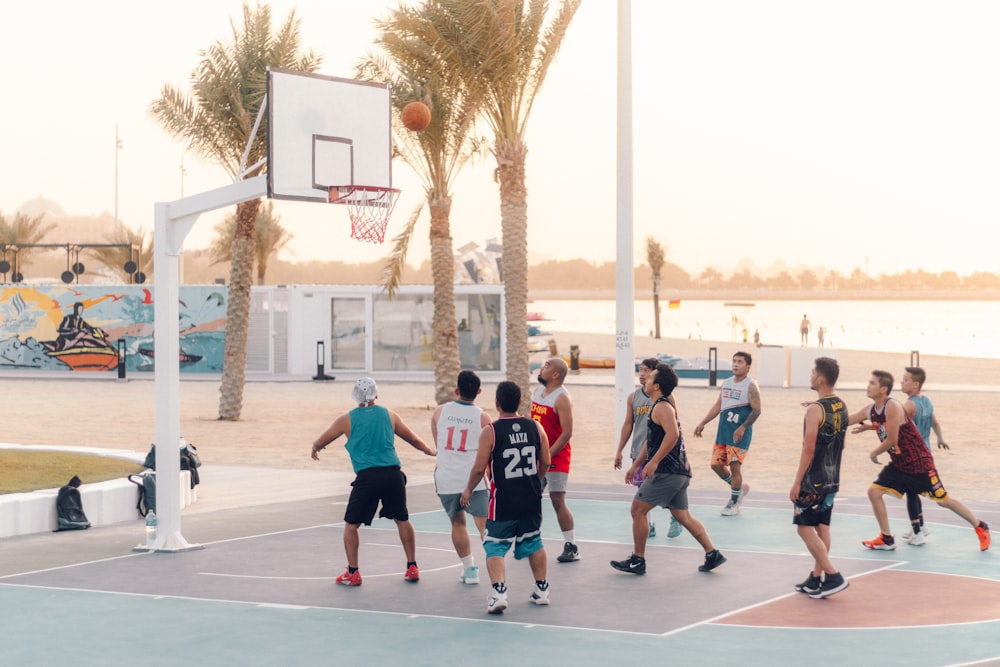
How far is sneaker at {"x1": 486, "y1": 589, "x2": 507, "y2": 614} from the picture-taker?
31.0 ft

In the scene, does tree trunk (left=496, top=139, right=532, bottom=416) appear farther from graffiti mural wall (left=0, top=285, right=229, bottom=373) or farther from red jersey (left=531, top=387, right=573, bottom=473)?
graffiti mural wall (left=0, top=285, right=229, bottom=373)

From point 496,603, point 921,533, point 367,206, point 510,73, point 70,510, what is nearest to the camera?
point 496,603

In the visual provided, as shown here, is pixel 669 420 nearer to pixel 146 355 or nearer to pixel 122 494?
pixel 122 494

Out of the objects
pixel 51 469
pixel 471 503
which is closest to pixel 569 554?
pixel 471 503

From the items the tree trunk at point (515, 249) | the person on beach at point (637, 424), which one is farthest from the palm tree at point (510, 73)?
the person on beach at point (637, 424)

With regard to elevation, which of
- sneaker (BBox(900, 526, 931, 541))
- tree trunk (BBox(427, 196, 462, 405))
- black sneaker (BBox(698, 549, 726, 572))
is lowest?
sneaker (BBox(900, 526, 931, 541))

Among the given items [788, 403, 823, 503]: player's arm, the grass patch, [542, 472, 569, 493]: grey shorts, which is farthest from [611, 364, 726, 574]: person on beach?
the grass patch

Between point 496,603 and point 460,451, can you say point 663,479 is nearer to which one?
point 460,451

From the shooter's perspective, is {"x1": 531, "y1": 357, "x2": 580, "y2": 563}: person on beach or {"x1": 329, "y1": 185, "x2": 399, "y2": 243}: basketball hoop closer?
{"x1": 531, "y1": 357, "x2": 580, "y2": 563}: person on beach

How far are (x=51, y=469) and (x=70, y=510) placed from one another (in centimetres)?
284

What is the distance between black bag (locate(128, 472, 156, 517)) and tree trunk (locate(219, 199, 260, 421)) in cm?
1330

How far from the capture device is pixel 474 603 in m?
9.92

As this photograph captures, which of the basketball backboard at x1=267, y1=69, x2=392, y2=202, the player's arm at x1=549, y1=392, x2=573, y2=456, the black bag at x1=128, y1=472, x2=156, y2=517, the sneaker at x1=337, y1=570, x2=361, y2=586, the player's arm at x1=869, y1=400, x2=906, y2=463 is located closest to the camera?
the sneaker at x1=337, y1=570, x2=361, y2=586

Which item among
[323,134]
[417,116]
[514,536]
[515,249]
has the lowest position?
[514,536]
